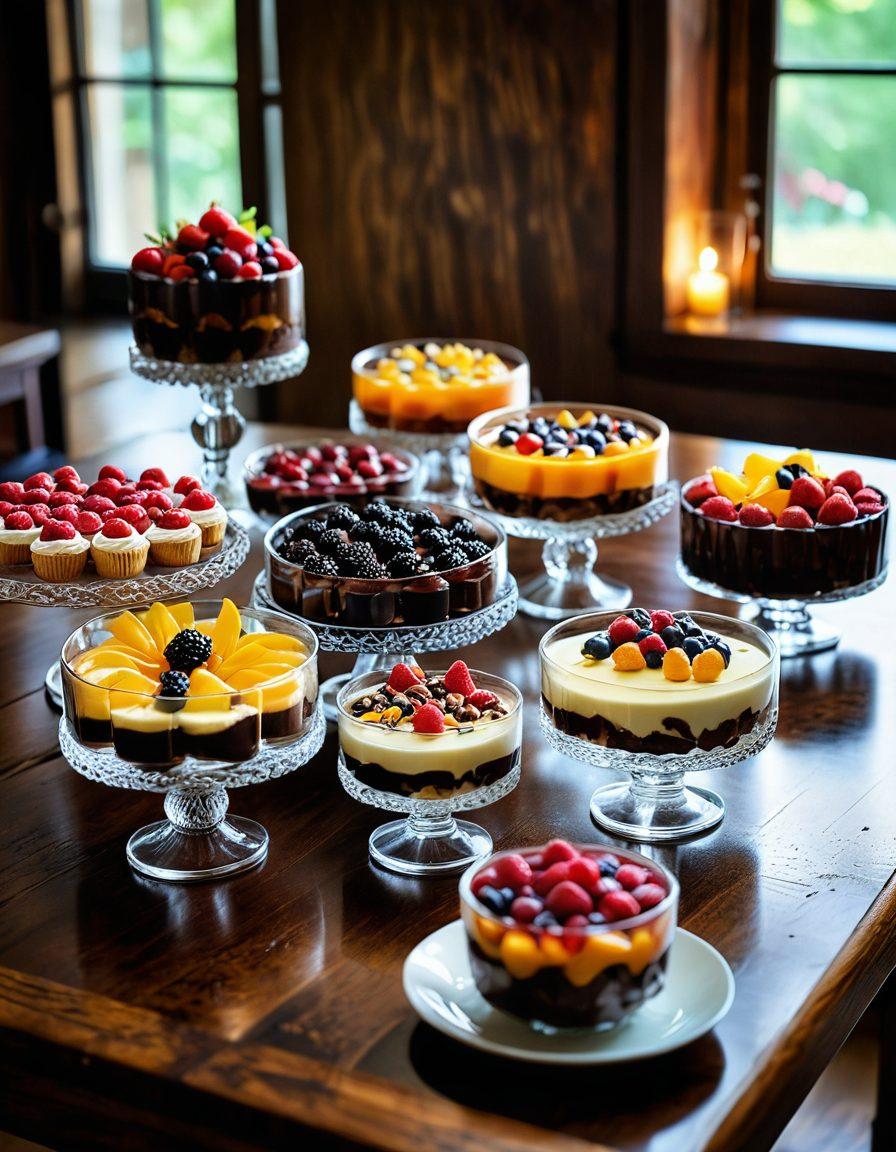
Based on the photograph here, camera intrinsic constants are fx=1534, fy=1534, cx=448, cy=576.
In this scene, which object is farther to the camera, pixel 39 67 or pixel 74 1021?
pixel 39 67

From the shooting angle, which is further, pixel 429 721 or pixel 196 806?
pixel 196 806

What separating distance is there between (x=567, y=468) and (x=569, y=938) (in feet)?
3.29

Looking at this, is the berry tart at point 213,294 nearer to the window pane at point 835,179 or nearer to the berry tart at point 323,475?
the berry tart at point 323,475

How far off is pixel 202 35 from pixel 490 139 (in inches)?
41.9

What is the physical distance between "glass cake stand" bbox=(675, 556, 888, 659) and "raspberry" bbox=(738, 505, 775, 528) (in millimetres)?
94

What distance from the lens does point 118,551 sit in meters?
1.74

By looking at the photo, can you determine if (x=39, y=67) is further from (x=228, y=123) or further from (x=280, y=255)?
(x=280, y=255)

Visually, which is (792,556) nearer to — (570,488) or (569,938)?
(570,488)

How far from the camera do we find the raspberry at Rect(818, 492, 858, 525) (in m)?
1.90

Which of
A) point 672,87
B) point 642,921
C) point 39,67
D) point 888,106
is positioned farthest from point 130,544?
point 39,67

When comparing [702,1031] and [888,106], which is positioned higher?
[888,106]

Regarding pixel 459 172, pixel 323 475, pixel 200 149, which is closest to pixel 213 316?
pixel 323 475

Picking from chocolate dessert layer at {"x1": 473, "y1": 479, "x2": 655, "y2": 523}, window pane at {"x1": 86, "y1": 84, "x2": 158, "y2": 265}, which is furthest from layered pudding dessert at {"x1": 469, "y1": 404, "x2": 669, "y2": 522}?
window pane at {"x1": 86, "y1": 84, "x2": 158, "y2": 265}

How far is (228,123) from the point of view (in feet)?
14.0
